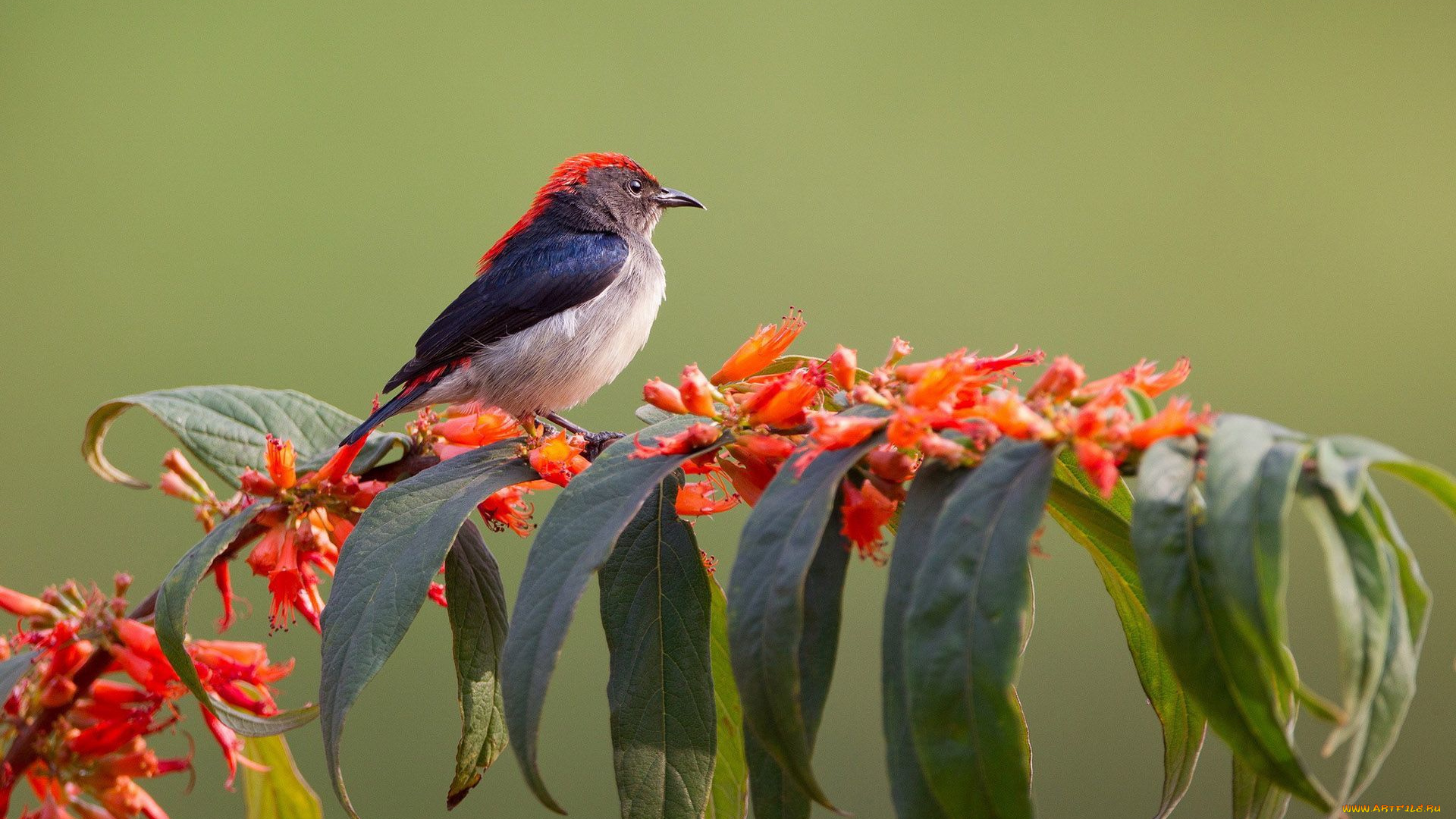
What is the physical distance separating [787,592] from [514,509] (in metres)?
0.98

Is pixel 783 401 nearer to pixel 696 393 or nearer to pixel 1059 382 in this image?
pixel 696 393

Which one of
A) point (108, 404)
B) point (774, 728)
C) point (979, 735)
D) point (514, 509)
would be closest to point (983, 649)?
point (979, 735)

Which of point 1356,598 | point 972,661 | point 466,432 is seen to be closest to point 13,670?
point 466,432

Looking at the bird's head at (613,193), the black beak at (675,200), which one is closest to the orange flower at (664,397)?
the bird's head at (613,193)

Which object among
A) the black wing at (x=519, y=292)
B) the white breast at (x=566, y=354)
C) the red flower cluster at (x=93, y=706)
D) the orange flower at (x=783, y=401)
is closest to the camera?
the orange flower at (x=783, y=401)

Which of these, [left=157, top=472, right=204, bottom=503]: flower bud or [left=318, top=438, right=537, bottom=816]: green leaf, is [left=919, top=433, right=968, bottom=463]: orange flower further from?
[left=157, top=472, right=204, bottom=503]: flower bud

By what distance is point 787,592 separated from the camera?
90 cm

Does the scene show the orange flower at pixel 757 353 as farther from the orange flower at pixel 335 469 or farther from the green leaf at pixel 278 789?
the green leaf at pixel 278 789

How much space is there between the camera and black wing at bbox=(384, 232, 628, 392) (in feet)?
11.2

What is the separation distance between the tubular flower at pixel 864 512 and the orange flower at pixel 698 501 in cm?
32

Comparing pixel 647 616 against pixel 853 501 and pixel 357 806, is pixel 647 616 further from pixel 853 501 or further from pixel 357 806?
pixel 357 806

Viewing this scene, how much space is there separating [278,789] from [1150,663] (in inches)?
55.8

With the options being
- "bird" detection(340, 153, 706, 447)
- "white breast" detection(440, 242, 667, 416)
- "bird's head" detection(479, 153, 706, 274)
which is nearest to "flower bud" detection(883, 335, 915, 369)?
"bird" detection(340, 153, 706, 447)

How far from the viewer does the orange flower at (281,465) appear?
62.8 inches
